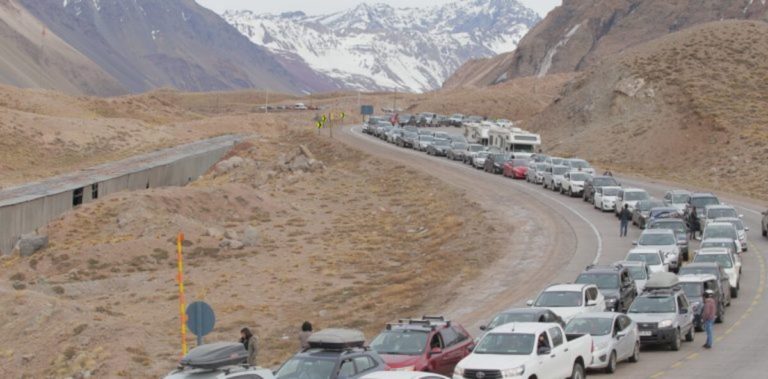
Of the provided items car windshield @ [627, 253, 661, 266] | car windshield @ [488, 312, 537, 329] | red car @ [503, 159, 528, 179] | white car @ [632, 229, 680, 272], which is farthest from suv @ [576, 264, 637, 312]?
red car @ [503, 159, 528, 179]

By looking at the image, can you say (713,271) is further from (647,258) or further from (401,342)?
(401,342)

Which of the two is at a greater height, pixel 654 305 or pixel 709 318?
pixel 654 305

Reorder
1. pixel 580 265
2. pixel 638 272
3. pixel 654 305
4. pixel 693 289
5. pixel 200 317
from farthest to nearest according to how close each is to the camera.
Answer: pixel 580 265
pixel 638 272
pixel 693 289
pixel 654 305
pixel 200 317

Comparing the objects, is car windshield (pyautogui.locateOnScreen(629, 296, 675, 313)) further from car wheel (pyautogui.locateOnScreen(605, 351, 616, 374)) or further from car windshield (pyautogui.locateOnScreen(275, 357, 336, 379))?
car windshield (pyautogui.locateOnScreen(275, 357, 336, 379))

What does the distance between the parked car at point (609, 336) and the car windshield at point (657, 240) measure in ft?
46.9

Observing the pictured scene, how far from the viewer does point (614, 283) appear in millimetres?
34219

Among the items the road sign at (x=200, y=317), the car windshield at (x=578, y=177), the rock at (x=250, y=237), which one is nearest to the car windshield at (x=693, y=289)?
the road sign at (x=200, y=317)

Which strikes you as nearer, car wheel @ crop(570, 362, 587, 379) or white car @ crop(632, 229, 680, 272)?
car wheel @ crop(570, 362, 587, 379)

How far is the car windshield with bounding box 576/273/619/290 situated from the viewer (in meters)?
34.1

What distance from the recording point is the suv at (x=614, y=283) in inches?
1319

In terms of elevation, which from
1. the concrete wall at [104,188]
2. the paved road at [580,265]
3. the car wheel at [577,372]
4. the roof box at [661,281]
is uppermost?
the roof box at [661,281]

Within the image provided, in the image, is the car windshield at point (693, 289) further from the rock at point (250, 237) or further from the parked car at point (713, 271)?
the rock at point (250, 237)

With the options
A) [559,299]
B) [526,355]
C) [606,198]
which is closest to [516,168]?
[606,198]

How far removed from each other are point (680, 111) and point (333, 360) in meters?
87.4
